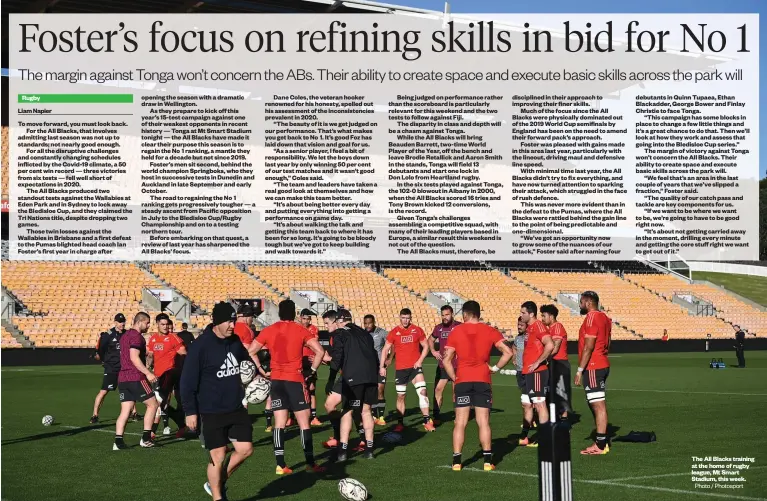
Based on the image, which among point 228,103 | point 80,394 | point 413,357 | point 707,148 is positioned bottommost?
point 80,394

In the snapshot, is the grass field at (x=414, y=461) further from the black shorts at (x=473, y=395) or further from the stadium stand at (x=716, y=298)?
the stadium stand at (x=716, y=298)

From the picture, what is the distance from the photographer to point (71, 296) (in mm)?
48875

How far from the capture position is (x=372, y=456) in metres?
14.3

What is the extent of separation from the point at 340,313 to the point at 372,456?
7.10 ft

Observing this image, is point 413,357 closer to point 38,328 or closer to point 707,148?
point 707,148

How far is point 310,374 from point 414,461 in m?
4.44

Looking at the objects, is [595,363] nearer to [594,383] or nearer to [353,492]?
[594,383]

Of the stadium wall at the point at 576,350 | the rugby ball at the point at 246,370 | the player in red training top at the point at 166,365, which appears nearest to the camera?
the rugby ball at the point at 246,370

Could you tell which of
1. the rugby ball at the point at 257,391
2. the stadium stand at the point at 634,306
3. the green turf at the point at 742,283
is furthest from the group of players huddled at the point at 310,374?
the green turf at the point at 742,283

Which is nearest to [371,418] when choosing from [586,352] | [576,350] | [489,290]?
[586,352]

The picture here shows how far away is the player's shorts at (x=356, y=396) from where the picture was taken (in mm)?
14047

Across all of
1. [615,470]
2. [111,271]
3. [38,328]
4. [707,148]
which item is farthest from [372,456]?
[111,271]

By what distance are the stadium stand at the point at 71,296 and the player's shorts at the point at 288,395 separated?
1316 inches

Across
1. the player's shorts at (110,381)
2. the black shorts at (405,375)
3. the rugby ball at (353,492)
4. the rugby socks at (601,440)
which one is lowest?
the rugby socks at (601,440)
